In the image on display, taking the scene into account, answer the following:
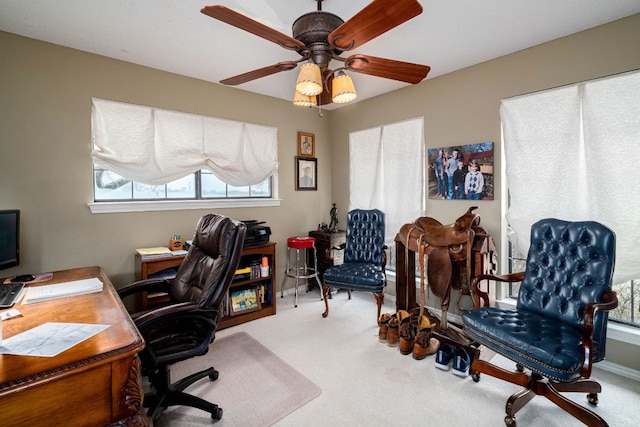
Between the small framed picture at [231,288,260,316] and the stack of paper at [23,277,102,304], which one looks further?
the small framed picture at [231,288,260,316]

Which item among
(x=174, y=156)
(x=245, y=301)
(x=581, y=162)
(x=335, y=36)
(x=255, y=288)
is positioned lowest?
(x=245, y=301)

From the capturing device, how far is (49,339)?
3.95 ft

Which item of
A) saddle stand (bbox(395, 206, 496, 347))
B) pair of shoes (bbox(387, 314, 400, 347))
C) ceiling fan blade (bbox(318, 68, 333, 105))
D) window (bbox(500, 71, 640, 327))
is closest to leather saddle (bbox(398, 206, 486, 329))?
saddle stand (bbox(395, 206, 496, 347))

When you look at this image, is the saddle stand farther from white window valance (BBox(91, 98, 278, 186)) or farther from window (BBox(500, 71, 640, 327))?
white window valance (BBox(91, 98, 278, 186))

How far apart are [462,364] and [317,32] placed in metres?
2.56

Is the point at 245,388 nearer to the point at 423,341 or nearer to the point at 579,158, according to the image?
the point at 423,341

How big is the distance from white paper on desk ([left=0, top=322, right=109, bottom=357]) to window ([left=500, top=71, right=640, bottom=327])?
10.5ft

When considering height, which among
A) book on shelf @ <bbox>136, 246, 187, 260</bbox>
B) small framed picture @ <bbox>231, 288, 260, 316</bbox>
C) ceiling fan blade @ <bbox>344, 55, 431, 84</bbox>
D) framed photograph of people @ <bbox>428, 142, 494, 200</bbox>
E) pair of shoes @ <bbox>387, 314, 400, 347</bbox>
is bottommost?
pair of shoes @ <bbox>387, 314, 400, 347</bbox>

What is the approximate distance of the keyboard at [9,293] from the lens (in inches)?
63.3

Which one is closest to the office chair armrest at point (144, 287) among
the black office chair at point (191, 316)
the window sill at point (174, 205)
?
the black office chair at point (191, 316)

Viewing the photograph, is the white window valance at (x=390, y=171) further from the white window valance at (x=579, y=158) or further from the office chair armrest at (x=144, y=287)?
the office chair armrest at (x=144, y=287)

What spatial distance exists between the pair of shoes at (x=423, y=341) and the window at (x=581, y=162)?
43.9 inches

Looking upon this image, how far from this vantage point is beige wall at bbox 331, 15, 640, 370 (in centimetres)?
231

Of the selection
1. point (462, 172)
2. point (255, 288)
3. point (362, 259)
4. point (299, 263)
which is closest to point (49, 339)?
point (255, 288)
